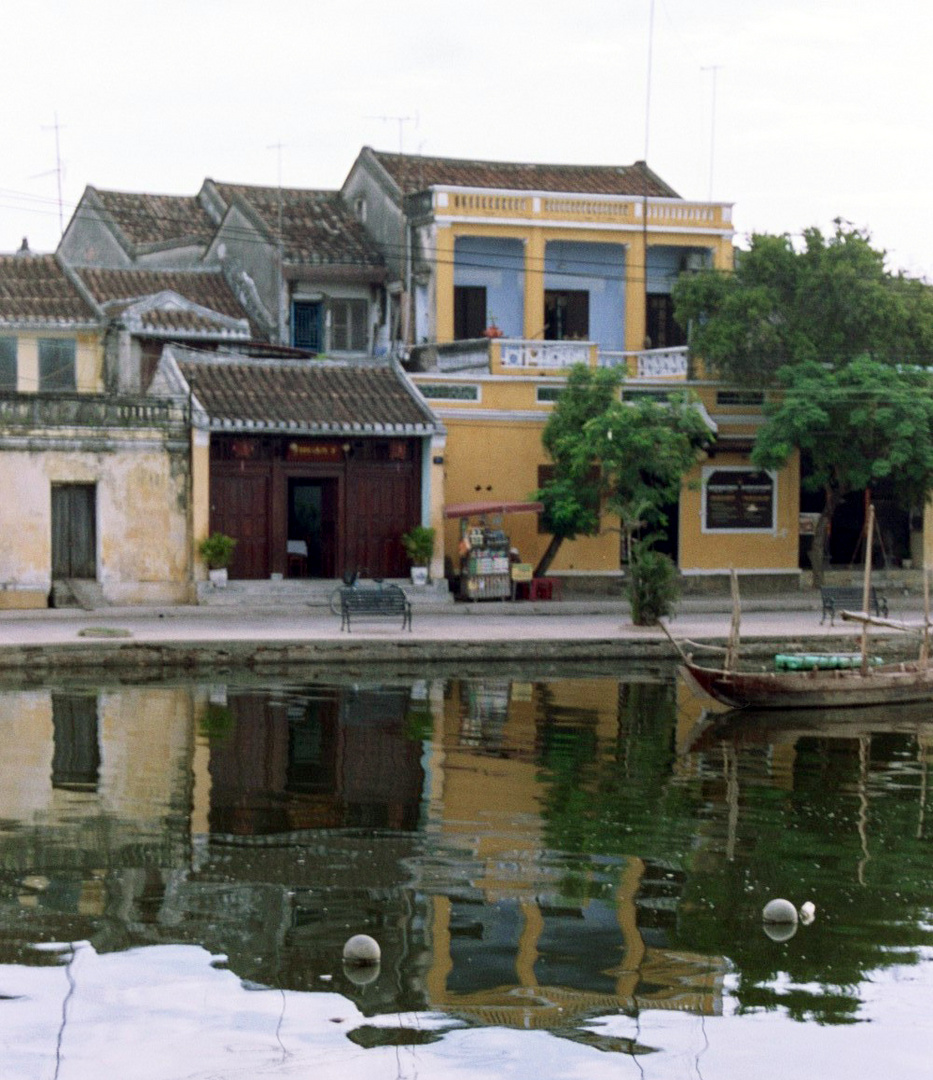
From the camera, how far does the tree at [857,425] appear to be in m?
32.7

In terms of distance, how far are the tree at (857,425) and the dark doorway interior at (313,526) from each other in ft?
26.1

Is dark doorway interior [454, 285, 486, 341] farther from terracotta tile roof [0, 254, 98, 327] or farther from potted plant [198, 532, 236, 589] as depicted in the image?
potted plant [198, 532, 236, 589]

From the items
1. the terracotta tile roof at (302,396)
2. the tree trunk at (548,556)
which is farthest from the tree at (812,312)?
the terracotta tile roof at (302,396)

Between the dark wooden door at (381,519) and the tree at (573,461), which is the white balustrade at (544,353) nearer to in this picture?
the tree at (573,461)

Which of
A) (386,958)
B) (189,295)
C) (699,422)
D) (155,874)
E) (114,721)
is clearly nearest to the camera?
(386,958)

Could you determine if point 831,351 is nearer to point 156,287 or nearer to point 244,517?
point 244,517

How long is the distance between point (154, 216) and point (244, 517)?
14569 millimetres

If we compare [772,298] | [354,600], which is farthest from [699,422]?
[354,600]

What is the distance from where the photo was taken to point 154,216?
4375cm

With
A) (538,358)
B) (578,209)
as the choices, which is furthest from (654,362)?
(578,209)

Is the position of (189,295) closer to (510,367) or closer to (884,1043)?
(510,367)

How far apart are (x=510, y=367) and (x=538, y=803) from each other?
726 inches

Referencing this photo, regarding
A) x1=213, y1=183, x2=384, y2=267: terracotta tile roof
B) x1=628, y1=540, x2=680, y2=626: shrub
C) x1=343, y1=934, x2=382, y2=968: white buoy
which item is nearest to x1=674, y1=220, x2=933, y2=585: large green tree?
x1=628, y1=540, x2=680, y2=626: shrub

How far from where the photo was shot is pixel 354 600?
2828cm
